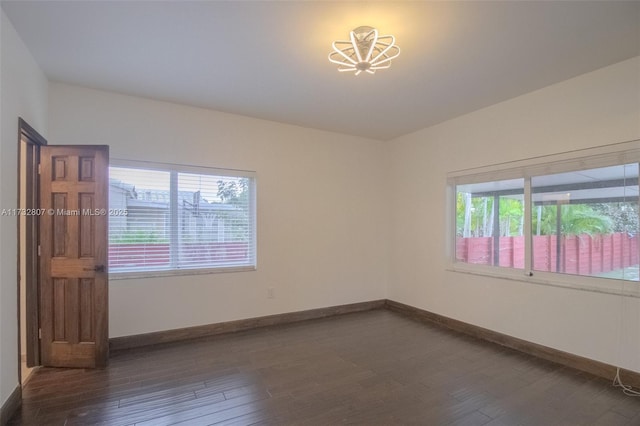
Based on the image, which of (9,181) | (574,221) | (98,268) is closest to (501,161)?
(574,221)

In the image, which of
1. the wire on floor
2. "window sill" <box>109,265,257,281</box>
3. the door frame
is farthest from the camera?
"window sill" <box>109,265,257,281</box>

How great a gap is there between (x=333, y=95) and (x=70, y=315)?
351 cm

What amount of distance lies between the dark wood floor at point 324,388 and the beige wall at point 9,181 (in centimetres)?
43

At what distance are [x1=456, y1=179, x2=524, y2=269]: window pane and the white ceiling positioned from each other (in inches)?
43.4

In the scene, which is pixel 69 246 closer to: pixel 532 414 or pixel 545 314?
pixel 532 414

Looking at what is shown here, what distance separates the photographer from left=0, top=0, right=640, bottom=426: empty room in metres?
2.37

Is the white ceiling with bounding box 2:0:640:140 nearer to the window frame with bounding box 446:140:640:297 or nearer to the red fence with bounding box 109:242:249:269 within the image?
the window frame with bounding box 446:140:640:297

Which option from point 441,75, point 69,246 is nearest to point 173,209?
point 69,246

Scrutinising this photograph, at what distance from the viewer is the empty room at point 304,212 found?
237 cm

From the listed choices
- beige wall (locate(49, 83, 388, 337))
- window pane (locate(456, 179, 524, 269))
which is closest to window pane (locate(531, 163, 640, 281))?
window pane (locate(456, 179, 524, 269))

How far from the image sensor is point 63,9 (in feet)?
7.27

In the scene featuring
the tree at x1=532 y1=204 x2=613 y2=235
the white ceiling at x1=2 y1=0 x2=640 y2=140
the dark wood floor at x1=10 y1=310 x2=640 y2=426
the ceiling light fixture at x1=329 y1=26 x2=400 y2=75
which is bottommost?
the dark wood floor at x1=10 y1=310 x2=640 y2=426

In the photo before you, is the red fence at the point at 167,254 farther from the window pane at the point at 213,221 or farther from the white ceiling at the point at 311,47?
the white ceiling at the point at 311,47

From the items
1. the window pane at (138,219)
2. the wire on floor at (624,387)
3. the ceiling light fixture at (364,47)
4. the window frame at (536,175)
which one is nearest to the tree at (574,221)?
the window frame at (536,175)
